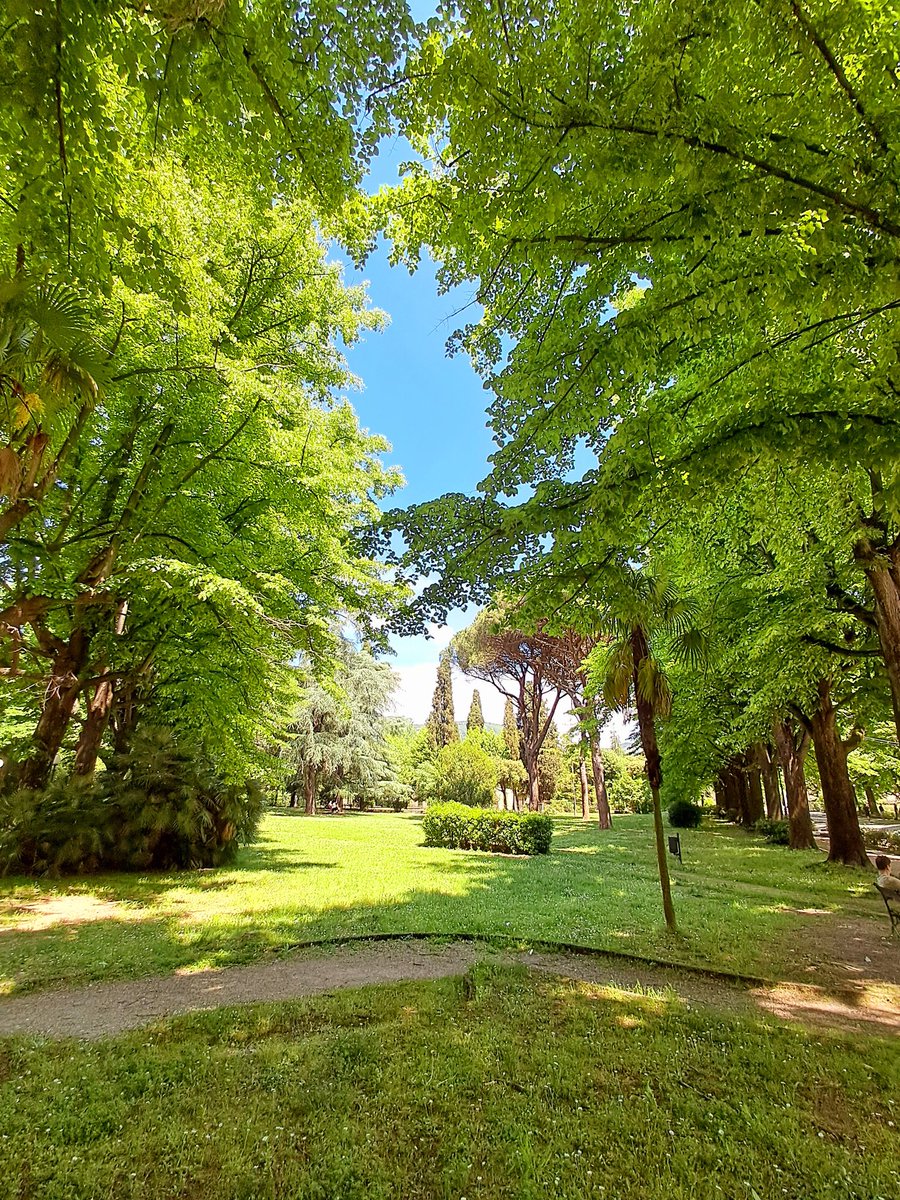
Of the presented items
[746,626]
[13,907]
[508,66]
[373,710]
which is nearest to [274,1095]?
[508,66]

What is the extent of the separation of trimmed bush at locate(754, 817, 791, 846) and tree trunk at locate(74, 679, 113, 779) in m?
22.0

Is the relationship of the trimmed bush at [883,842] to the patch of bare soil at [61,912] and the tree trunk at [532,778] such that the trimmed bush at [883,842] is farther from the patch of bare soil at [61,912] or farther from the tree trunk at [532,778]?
the patch of bare soil at [61,912]

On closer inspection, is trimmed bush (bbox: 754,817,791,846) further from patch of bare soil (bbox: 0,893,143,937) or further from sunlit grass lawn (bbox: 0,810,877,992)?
patch of bare soil (bbox: 0,893,143,937)

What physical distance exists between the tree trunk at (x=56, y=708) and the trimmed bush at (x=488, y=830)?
11598 mm

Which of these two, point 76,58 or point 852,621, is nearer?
point 76,58

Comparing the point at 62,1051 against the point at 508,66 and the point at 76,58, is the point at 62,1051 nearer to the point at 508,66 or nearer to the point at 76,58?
the point at 76,58

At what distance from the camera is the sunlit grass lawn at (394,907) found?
643 cm

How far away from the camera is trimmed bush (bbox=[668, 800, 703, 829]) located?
27562 mm

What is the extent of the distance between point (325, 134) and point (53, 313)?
225 centimetres

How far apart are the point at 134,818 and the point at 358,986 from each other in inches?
336

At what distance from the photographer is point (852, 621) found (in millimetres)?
10945

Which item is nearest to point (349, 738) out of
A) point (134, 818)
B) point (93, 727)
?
point (134, 818)

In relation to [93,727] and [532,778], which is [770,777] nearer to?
[532,778]

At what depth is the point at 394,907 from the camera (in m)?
8.80
